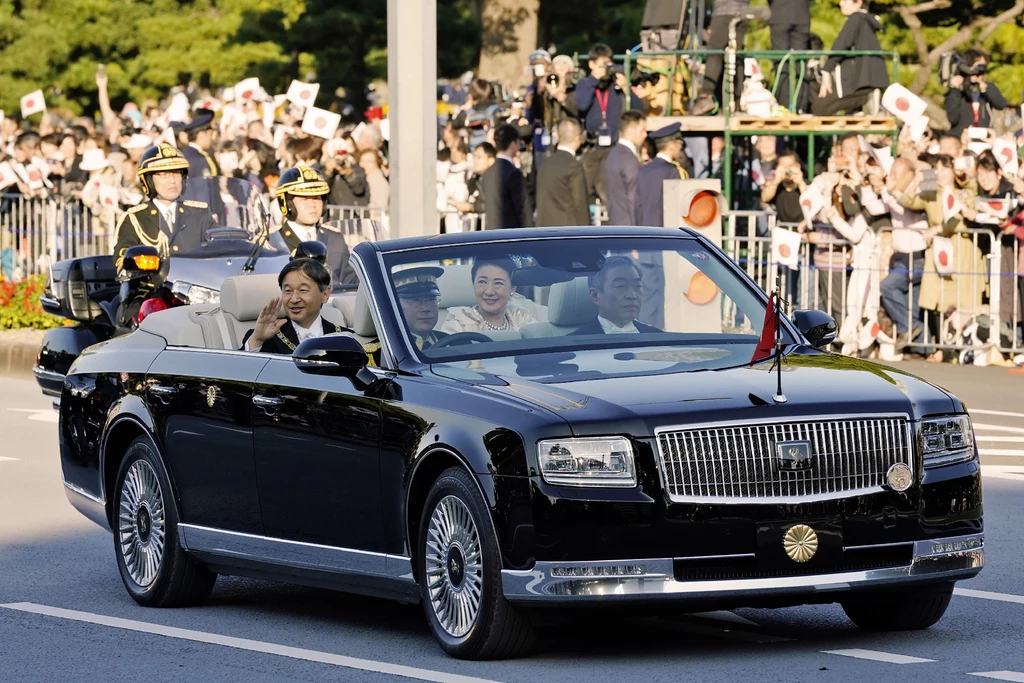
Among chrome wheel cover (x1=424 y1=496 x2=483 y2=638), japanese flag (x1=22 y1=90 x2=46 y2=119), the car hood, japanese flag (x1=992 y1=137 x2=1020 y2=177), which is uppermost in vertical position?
japanese flag (x1=22 y1=90 x2=46 y2=119)

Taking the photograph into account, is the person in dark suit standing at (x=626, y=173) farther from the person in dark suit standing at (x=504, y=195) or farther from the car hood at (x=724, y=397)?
the car hood at (x=724, y=397)

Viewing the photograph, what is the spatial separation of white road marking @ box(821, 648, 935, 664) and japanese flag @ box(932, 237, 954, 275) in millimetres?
12706

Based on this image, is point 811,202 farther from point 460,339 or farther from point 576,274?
point 460,339

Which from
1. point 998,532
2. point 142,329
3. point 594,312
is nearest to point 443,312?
point 594,312

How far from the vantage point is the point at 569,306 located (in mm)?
8781

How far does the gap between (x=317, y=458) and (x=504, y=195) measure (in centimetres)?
1194

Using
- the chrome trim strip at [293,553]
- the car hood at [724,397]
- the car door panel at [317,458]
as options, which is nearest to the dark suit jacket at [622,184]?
the chrome trim strip at [293,553]

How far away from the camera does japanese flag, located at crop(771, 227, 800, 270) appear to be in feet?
69.0

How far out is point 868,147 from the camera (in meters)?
22.7

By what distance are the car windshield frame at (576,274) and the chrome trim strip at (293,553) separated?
2.47ft

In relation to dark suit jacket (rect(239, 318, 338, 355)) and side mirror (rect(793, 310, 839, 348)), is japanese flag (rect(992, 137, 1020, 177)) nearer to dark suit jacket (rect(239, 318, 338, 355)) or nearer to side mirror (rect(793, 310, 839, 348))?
side mirror (rect(793, 310, 839, 348))

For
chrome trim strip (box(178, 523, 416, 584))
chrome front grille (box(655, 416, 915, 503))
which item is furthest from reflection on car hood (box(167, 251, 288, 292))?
chrome front grille (box(655, 416, 915, 503))

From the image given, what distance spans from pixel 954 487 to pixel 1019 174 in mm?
12785

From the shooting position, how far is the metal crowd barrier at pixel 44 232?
25500 millimetres
